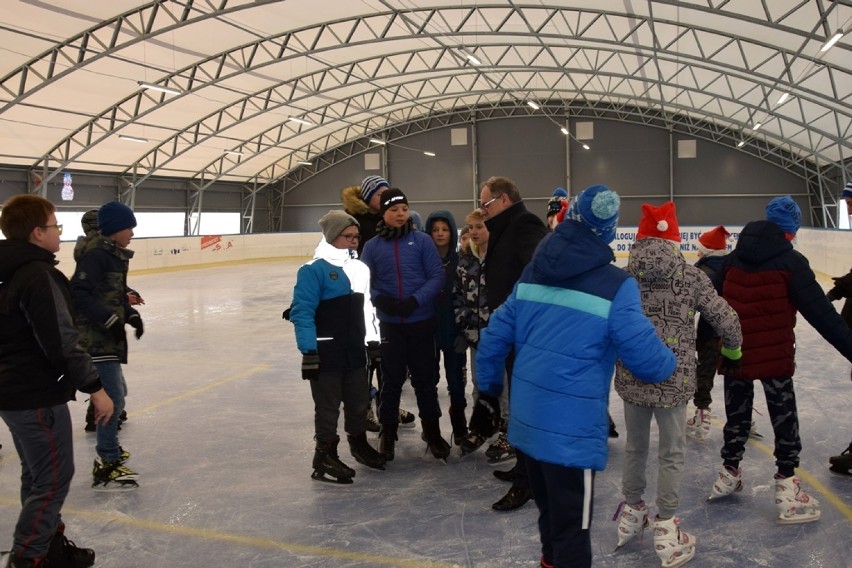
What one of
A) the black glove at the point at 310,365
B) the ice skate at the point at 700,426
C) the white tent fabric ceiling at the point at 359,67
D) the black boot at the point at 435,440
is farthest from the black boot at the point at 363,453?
the white tent fabric ceiling at the point at 359,67

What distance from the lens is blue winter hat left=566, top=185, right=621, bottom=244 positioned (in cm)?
236

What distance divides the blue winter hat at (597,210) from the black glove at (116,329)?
2.92m

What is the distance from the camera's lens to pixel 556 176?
101ft

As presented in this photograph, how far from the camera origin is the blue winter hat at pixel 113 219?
414 cm

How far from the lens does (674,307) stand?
3059 millimetres

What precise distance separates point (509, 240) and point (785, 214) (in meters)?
1.41

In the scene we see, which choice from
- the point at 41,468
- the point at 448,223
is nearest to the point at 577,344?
the point at 41,468

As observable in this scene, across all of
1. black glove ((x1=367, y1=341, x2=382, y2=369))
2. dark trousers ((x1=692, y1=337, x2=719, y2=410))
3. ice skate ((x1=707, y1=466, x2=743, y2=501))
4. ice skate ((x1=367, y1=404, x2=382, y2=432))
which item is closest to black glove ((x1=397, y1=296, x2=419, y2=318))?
black glove ((x1=367, y1=341, x2=382, y2=369))

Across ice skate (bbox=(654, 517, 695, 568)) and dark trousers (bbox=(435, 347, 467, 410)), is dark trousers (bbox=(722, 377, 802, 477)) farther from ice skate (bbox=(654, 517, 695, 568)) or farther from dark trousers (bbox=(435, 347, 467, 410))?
dark trousers (bbox=(435, 347, 467, 410))

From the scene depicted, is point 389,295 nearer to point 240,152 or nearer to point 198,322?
point 198,322

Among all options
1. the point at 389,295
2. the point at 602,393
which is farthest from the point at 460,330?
the point at 602,393

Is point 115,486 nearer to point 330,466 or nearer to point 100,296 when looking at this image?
point 100,296

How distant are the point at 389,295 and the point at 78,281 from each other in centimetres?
190

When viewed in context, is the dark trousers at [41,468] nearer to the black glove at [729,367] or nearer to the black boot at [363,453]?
the black boot at [363,453]
